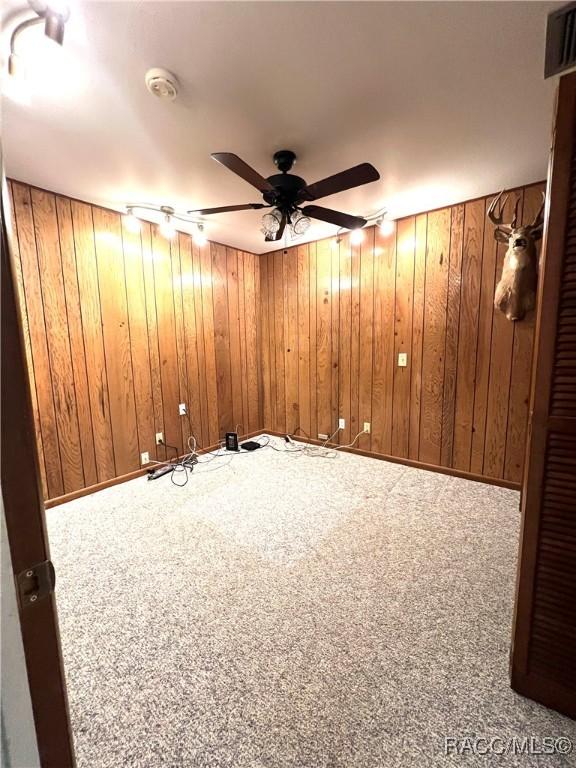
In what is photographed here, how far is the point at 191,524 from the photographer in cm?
226

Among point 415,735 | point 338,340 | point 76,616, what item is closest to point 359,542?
point 415,735

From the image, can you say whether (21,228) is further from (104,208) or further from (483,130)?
→ (483,130)

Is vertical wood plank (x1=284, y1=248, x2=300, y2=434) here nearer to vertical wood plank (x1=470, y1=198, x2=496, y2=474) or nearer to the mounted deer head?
vertical wood plank (x1=470, y1=198, x2=496, y2=474)

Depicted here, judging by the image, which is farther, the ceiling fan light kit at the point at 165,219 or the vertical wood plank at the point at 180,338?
the vertical wood plank at the point at 180,338

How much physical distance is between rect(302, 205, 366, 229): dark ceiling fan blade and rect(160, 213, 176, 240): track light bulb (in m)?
1.46

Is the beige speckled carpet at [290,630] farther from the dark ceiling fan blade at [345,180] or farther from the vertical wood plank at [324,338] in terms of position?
the dark ceiling fan blade at [345,180]

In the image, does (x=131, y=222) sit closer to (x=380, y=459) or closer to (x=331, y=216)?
(x=331, y=216)

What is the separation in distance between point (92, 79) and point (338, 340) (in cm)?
274

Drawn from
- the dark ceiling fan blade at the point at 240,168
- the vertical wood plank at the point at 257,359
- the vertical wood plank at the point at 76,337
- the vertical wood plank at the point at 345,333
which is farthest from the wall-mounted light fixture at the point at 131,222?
the vertical wood plank at the point at 345,333

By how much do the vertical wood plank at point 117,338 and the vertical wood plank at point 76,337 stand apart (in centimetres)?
19

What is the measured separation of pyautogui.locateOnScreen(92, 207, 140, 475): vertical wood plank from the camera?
2.76 meters

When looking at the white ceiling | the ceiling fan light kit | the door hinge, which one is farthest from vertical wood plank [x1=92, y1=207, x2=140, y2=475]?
the door hinge

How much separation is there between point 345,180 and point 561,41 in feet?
3.10

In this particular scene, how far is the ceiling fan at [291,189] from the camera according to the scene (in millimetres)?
1602
